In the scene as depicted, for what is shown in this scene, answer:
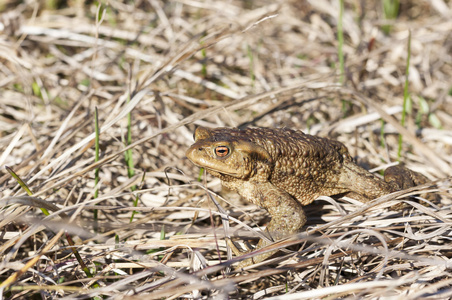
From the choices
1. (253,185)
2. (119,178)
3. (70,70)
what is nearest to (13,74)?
(70,70)

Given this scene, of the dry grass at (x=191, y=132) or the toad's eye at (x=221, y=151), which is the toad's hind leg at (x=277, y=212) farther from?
the toad's eye at (x=221, y=151)

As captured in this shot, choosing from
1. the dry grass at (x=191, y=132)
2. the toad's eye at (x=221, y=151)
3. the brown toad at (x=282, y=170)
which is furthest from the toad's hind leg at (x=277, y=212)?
the toad's eye at (x=221, y=151)

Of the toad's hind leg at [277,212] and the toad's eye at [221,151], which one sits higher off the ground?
the toad's eye at [221,151]

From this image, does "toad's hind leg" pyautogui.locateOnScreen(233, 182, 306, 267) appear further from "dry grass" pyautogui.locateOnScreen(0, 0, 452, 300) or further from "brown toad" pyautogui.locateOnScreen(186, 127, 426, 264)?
"dry grass" pyautogui.locateOnScreen(0, 0, 452, 300)

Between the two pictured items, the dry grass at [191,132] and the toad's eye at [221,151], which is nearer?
the dry grass at [191,132]

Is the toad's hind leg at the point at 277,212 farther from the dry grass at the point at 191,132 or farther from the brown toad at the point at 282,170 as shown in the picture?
the dry grass at the point at 191,132

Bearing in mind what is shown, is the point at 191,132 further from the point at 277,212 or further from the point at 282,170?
the point at 277,212

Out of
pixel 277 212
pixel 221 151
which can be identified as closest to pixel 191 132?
pixel 221 151
